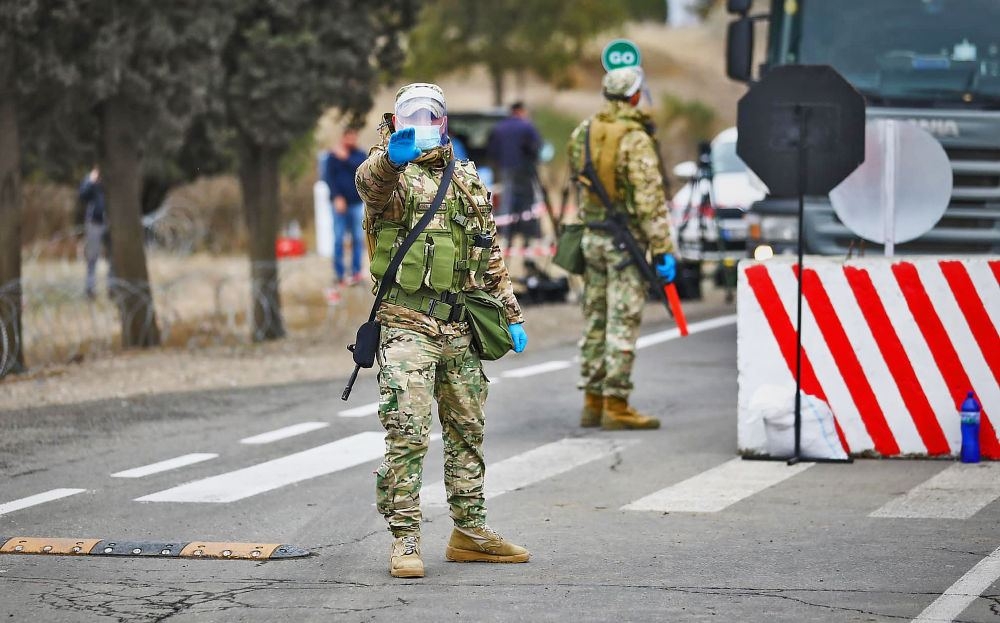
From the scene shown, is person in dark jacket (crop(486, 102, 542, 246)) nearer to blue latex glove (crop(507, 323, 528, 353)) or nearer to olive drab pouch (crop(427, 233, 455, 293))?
blue latex glove (crop(507, 323, 528, 353))

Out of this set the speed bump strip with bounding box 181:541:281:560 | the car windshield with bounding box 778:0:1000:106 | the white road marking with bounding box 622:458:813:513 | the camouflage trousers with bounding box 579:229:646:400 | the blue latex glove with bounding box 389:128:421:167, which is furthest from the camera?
the car windshield with bounding box 778:0:1000:106

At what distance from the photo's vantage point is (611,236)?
10969mm

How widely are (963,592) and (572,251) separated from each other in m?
5.01

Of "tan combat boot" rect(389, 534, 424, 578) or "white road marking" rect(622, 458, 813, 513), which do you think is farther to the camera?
"white road marking" rect(622, 458, 813, 513)

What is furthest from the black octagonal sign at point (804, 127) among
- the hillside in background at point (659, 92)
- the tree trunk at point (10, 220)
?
the hillside in background at point (659, 92)

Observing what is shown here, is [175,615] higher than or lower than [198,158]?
lower

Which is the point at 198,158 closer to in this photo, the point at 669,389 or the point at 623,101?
the point at 669,389

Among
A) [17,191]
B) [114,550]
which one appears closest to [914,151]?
[114,550]

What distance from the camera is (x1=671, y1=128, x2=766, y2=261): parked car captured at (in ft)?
64.7

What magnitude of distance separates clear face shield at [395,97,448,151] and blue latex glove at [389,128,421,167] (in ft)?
0.70

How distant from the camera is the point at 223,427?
11.7m

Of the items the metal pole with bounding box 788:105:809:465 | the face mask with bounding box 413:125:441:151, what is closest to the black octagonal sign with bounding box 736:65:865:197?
the metal pole with bounding box 788:105:809:465

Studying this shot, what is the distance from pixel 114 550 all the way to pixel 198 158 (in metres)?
14.0

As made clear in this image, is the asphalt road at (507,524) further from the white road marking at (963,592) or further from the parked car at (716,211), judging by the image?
the parked car at (716,211)
